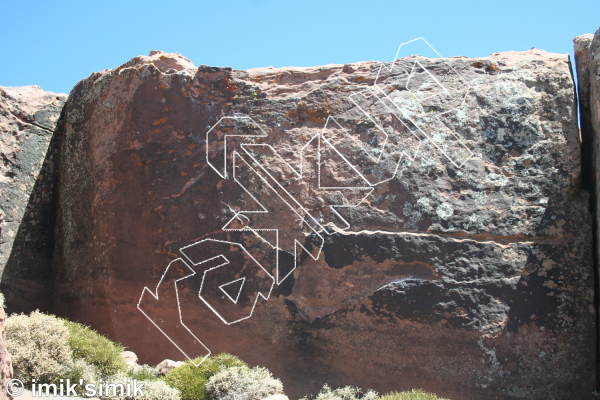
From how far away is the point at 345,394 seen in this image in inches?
162

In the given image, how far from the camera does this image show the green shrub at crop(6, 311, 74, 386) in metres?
3.80

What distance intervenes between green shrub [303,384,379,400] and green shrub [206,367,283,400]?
0.32m

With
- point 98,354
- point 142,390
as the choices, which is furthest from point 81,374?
point 142,390

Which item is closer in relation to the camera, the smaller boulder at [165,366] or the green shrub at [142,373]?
the green shrub at [142,373]

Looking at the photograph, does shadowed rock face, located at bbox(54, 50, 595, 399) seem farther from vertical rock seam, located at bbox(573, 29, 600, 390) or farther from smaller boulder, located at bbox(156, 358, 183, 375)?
smaller boulder, located at bbox(156, 358, 183, 375)

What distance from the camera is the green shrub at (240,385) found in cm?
398

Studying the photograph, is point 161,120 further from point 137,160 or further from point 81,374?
point 81,374

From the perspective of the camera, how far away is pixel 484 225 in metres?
4.08

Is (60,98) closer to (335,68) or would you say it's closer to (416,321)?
(335,68)

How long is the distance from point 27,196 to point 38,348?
70.4 inches

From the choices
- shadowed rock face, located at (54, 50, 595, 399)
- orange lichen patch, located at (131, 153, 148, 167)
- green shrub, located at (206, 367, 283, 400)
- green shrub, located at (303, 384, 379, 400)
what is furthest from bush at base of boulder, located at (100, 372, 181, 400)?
orange lichen patch, located at (131, 153, 148, 167)

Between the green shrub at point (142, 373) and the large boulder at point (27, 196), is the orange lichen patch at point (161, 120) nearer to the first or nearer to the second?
the large boulder at point (27, 196)

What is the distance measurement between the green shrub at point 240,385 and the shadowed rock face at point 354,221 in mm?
221

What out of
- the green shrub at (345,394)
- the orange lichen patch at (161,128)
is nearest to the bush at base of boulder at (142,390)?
the green shrub at (345,394)
